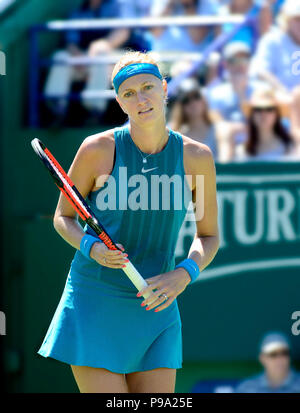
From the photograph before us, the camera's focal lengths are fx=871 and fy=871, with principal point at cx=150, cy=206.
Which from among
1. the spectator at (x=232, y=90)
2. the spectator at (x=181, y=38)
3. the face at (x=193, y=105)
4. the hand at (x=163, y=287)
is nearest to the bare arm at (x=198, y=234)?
the hand at (x=163, y=287)

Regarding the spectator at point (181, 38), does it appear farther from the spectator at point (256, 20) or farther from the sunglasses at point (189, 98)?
the sunglasses at point (189, 98)

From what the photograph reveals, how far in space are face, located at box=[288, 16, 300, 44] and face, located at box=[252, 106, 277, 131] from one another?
72 cm

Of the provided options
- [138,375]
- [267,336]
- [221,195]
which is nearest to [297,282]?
[267,336]

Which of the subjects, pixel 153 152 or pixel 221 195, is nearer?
pixel 153 152

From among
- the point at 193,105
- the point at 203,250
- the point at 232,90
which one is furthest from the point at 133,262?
the point at 232,90

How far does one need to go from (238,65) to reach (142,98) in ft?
12.6

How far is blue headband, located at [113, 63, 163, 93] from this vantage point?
303cm

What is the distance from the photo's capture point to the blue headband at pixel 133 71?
9.93ft

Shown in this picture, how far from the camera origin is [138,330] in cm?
300

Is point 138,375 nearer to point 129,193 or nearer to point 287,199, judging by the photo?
point 129,193

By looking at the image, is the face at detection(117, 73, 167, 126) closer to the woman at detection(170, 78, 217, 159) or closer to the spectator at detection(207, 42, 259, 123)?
the woman at detection(170, 78, 217, 159)
